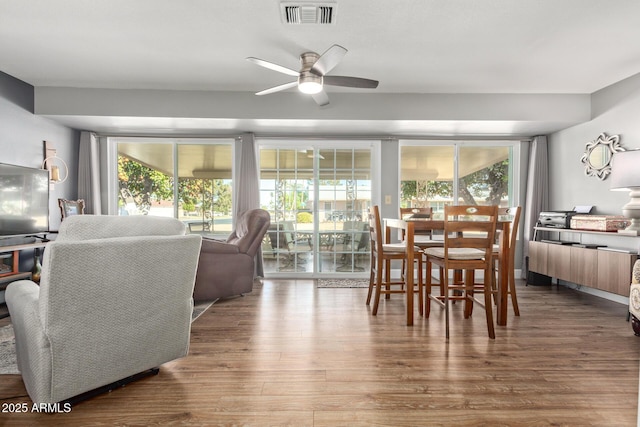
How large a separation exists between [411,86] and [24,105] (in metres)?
4.46

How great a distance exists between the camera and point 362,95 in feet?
13.8

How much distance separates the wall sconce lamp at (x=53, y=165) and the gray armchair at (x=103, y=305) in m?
2.85

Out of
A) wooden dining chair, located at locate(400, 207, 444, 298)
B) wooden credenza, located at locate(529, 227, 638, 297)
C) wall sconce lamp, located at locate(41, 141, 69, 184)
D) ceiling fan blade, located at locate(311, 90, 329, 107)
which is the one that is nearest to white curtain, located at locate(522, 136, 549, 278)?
wooden credenza, located at locate(529, 227, 638, 297)

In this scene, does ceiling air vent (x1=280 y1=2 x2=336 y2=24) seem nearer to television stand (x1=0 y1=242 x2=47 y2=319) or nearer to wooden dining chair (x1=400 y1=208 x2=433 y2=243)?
wooden dining chair (x1=400 y1=208 x2=433 y2=243)

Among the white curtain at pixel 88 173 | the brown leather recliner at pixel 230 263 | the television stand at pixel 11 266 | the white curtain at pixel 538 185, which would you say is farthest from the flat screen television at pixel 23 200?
the white curtain at pixel 538 185

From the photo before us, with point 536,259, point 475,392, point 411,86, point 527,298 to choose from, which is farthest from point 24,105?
point 536,259

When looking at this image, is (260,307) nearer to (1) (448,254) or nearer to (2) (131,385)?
(2) (131,385)

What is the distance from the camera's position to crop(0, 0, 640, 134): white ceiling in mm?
2438

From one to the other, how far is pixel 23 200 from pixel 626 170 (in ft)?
19.6

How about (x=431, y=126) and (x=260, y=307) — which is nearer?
(x=260, y=307)

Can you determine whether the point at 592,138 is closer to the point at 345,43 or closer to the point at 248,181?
the point at 345,43

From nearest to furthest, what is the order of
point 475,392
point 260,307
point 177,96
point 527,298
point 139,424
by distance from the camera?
point 139,424, point 475,392, point 260,307, point 527,298, point 177,96

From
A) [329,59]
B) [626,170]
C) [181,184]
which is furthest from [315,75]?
[181,184]

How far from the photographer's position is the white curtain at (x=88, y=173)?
4.71m
